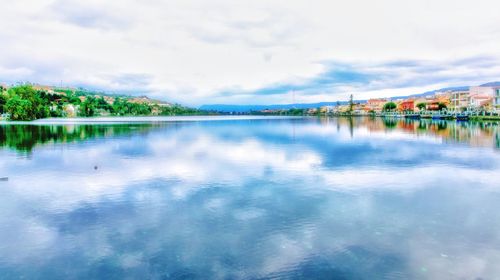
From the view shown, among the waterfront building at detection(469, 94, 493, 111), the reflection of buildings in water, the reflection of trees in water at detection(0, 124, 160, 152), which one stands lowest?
the reflection of buildings in water

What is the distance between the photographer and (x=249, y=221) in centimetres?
1327

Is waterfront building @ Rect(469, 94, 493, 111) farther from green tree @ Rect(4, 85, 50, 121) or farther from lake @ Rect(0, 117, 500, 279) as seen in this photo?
green tree @ Rect(4, 85, 50, 121)

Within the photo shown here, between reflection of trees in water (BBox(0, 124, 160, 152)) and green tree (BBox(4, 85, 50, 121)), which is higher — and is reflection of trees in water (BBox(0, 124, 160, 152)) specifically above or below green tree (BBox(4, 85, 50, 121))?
below

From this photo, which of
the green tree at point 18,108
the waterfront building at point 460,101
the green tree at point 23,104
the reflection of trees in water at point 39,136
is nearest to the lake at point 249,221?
the reflection of trees in water at point 39,136

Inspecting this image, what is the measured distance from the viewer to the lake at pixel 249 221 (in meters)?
9.64

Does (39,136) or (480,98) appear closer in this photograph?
(39,136)

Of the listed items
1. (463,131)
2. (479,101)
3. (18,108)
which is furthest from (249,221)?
(479,101)

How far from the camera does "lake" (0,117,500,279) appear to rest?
31.6 ft

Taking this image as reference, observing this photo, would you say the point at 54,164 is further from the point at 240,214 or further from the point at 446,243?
the point at 446,243

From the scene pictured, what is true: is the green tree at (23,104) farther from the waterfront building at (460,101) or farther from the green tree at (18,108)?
the waterfront building at (460,101)

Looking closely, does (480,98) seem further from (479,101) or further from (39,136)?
(39,136)

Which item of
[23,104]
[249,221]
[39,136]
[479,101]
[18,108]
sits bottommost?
[249,221]

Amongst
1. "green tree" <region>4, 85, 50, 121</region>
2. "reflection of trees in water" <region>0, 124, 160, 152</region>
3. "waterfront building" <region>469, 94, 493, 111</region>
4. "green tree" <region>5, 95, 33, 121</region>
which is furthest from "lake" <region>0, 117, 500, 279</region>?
"waterfront building" <region>469, 94, 493, 111</region>

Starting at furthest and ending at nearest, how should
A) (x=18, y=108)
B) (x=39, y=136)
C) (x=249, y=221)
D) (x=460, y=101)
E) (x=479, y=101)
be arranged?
1. (x=460, y=101)
2. (x=479, y=101)
3. (x=18, y=108)
4. (x=39, y=136)
5. (x=249, y=221)
